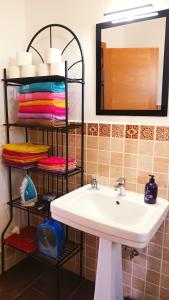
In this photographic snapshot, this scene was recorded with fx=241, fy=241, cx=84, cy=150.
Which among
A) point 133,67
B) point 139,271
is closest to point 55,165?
point 133,67

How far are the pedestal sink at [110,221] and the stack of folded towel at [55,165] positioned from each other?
0.17 metres

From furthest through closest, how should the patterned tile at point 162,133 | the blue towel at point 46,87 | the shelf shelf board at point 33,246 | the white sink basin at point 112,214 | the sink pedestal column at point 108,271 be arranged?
the shelf shelf board at point 33,246
the blue towel at point 46,87
the patterned tile at point 162,133
the sink pedestal column at point 108,271
the white sink basin at point 112,214

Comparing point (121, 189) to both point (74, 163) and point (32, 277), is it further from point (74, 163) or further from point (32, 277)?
point (32, 277)

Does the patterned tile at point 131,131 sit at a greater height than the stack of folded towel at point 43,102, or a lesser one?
lesser

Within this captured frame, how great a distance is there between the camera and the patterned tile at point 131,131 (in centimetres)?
143

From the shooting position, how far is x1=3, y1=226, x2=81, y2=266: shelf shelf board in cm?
164

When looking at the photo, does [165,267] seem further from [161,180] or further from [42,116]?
[42,116]

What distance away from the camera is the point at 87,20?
1.53 m

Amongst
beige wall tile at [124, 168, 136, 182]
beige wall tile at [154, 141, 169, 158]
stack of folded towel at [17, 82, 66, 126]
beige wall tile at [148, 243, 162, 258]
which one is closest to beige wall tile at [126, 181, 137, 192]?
beige wall tile at [124, 168, 136, 182]

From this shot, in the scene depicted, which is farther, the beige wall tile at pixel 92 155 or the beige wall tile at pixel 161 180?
the beige wall tile at pixel 92 155

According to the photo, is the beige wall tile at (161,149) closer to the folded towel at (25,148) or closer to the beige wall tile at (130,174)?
the beige wall tile at (130,174)

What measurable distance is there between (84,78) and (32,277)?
4.97 feet

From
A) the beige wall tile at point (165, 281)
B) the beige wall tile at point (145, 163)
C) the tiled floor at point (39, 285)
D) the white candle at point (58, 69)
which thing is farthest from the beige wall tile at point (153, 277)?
the white candle at point (58, 69)

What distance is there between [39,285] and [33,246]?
0.95ft
